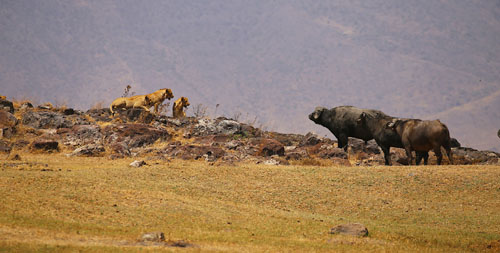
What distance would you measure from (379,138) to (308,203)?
844cm

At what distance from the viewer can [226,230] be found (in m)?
12.5

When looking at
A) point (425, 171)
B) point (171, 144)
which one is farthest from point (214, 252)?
point (171, 144)

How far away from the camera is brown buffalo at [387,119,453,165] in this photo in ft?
68.9

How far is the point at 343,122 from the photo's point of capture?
2630 centimetres

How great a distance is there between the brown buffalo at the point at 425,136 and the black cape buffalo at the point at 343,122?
336cm

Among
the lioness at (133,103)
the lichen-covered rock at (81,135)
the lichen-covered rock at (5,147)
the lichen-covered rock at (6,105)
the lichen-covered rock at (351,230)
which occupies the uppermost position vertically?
the lioness at (133,103)

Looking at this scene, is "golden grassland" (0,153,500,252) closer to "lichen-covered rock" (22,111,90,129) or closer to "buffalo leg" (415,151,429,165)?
"buffalo leg" (415,151,429,165)

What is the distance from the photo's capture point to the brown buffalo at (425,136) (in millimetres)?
21000

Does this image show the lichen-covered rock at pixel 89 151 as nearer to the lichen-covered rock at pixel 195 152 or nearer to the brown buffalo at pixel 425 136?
the lichen-covered rock at pixel 195 152

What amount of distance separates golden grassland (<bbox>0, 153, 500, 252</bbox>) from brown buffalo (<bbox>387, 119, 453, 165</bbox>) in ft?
4.87

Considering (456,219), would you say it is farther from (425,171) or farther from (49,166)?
(49,166)

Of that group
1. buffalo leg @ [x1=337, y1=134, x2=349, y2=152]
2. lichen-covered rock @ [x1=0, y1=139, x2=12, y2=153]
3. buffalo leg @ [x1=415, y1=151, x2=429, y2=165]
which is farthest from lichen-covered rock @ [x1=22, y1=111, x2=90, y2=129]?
buffalo leg @ [x1=415, y1=151, x2=429, y2=165]

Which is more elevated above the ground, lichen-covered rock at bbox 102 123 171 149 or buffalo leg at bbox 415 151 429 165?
lichen-covered rock at bbox 102 123 171 149

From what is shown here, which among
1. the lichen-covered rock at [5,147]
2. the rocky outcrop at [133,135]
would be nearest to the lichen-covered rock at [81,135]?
the rocky outcrop at [133,135]
